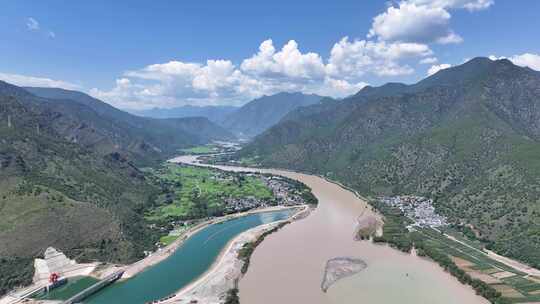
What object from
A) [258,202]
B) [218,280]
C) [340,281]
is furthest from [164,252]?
[258,202]

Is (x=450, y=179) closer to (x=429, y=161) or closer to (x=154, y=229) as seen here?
(x=429, y=161)

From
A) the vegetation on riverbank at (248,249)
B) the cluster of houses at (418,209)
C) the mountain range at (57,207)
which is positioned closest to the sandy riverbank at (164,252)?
the mountain range at (57,207)

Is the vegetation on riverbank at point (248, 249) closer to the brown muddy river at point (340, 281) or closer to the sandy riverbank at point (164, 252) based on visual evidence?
the brown muddy river at point (340, 281)

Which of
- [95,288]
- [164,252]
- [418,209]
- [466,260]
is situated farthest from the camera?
[418,209]

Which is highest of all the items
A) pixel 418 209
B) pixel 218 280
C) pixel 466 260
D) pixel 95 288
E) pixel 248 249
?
pixel 418 209

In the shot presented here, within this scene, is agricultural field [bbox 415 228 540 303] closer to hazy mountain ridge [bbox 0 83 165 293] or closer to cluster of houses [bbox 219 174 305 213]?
cluster of houses [bbox 219 174 305 213]

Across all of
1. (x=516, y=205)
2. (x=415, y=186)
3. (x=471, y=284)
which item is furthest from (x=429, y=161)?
(x=471, y=284)

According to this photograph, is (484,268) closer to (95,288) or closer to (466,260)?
(466,260)
